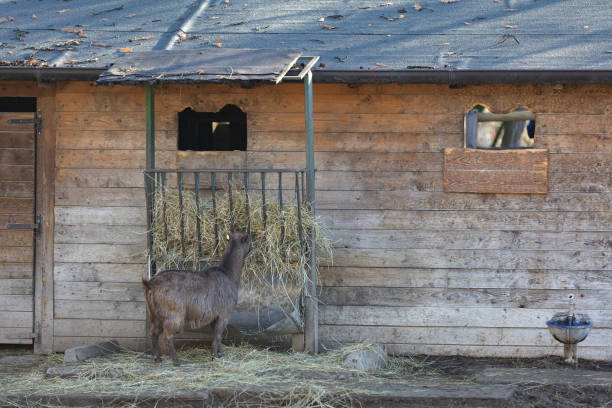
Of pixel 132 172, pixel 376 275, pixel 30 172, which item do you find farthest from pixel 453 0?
pixel 30 172

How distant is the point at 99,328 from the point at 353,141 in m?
3.25

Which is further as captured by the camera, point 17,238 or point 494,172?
point 17,238

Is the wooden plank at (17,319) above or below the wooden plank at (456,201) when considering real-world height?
below

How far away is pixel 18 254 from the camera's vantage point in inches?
323

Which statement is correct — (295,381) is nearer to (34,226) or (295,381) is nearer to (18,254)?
(34,226)

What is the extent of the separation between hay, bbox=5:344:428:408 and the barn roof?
271 cm

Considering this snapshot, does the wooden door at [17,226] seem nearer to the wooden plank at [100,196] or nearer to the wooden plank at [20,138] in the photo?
the wooden plank at [20,138]

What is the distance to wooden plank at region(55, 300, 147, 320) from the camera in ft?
26.5

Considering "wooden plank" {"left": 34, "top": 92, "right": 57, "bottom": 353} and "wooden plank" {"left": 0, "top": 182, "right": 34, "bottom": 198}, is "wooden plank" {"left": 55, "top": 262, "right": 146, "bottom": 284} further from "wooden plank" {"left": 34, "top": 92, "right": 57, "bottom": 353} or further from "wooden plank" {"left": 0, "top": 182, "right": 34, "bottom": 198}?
"wooden plank" {"left": 0, "top": 182, "right": 34, "bottom": 198}

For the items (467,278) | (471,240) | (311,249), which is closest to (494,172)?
(471,240)

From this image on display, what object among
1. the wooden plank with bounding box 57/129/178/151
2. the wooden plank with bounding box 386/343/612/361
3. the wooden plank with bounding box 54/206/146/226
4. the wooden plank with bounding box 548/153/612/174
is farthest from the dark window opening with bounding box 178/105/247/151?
the wooden plank with bounding box 548/153/612/174

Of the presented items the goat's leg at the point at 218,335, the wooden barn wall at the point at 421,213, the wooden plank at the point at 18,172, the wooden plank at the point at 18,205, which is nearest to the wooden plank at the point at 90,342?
the wooden barn wall at the point at 421,213

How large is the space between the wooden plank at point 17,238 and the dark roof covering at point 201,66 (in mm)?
2232

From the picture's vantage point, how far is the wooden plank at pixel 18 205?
8.18 metres
